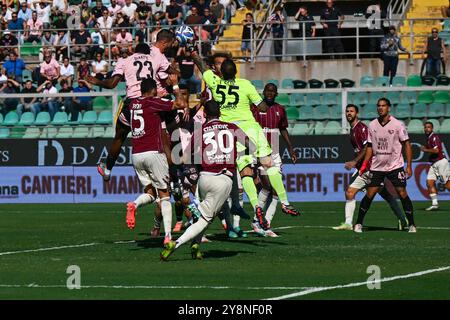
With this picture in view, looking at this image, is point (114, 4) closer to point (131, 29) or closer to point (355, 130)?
point (131, 29)

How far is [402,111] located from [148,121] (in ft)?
54.9

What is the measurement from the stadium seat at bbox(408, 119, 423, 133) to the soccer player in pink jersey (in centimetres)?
1092

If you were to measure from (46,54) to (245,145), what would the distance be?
1936 cm

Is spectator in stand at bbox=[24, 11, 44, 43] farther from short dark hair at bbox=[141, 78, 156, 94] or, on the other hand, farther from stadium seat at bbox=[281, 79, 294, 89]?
short dark hair at bbox=[141, 78, 156, 94]

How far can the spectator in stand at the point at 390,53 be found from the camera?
3528 cm

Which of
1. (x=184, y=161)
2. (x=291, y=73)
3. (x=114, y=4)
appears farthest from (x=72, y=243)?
(x=114, y=4)

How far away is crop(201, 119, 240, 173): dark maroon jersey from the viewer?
14883mm

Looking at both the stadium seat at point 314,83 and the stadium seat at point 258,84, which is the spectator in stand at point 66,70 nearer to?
the stadium seat at point 258,84

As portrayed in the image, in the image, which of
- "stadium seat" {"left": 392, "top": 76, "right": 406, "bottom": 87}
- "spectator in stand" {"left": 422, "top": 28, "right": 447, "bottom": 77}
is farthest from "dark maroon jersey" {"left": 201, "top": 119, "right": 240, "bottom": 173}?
"spectator in stand" {"left": 422, "top": 28, "right": 447, "bottom": 77}

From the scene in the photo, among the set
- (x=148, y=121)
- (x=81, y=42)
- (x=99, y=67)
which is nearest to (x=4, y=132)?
(x=99, y=67)

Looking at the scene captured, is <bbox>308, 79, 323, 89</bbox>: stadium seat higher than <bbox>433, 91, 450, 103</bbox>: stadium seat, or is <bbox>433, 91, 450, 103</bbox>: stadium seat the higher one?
<bbox>308, 79, 323, 89</bbox>: stadium seat

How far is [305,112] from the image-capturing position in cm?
3247

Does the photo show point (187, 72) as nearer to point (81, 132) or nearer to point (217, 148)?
point (81, 132)

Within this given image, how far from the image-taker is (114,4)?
40000 millimetres
